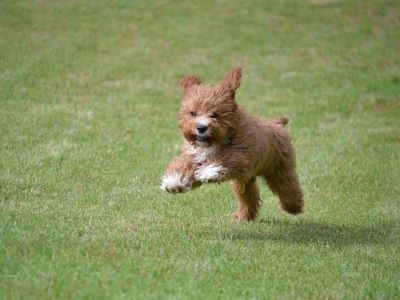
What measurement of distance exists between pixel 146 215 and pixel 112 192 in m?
1.16

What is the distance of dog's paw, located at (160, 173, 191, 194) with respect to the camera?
7.34 m

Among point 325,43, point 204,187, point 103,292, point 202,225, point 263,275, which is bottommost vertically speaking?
point 325,43

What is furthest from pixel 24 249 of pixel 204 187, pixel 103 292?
pixel 204 187

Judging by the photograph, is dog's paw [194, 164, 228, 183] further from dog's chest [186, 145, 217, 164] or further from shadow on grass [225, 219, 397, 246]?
shadow on grass [225, 219, 397, 246]

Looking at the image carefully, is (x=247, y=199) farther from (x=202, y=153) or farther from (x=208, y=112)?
(x=208, y=112)

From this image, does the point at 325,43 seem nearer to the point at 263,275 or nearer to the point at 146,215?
the point at 146,215

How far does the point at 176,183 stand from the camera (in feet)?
24.1

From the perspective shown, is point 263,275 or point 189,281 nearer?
point 189,281

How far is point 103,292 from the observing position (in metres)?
5.75

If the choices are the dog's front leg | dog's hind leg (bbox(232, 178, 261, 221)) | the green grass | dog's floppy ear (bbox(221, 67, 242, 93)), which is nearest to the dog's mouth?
the dog's front leg

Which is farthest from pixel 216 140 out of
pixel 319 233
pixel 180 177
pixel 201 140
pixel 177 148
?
pixel 177 148

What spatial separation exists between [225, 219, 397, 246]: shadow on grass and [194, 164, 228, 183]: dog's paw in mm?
792

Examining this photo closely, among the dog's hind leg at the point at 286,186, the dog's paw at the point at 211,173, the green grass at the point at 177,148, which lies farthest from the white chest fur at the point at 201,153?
the dog's hind leg at the point at 286,186

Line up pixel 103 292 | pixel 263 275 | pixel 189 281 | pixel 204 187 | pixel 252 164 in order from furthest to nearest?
1. pixel 204 187
2. pixel 252 164
3. pixel 263 275
4. pixel 189 281
5. pixel 103 292
